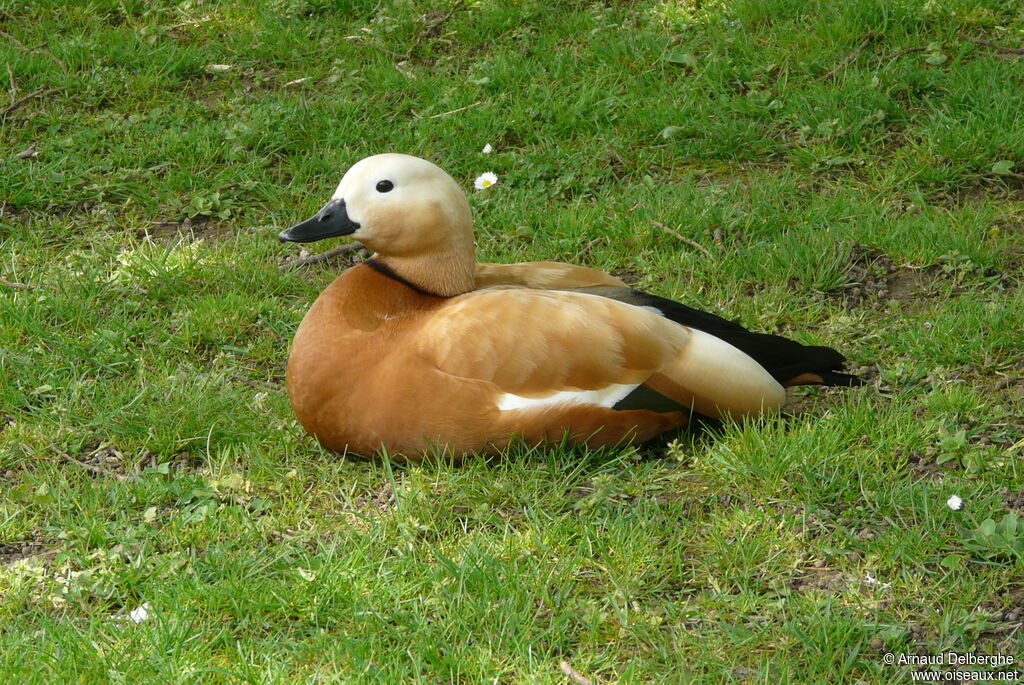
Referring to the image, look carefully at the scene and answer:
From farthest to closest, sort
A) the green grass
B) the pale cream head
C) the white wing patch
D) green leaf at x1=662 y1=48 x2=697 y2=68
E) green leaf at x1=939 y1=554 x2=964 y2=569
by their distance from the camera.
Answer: green leaf at x1=662 y1=48 x2=697 y2=68
the pale cream head
the white wing patch
green leaf at x1=939 y1=554 x2=964 y2=569
the green grass

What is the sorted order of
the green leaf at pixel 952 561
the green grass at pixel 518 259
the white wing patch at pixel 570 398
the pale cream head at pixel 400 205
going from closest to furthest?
the green grass at pixel 518 259 → the green leaf at pixel 952 561 → the white wing patch at pixel 570 398 → the pale cream head at pixel 400 205

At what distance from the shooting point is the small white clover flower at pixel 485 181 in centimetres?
467

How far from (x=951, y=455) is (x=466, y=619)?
1442 mm

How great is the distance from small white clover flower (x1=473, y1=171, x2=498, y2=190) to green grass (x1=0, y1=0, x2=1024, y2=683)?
5 centimetres

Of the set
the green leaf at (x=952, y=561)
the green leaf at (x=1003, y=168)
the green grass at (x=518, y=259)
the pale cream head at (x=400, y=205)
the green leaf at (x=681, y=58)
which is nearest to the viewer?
the green grass at (x=518, y=259)

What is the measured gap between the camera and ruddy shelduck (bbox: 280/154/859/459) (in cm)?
300

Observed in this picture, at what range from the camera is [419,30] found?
5.70 metres

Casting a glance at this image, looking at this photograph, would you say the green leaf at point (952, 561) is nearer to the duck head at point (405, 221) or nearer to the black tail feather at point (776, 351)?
the black tail feather at point (776, 351)

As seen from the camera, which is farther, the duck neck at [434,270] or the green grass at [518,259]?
the duck neck at [434,270]

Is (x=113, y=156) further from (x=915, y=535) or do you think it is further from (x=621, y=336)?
(x=915, y=535)

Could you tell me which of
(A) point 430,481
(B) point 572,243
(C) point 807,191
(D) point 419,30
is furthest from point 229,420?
(D) point 419,30

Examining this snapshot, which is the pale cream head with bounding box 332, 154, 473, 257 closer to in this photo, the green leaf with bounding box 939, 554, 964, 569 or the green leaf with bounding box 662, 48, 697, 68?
the green leaf with bounding box 939, 554, 964, 569

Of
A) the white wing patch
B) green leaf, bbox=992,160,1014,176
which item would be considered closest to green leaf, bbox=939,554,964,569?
the white wing patch

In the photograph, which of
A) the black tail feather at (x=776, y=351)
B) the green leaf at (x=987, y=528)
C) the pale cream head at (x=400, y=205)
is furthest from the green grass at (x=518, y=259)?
the pale cream head at (x=400, y=205)
